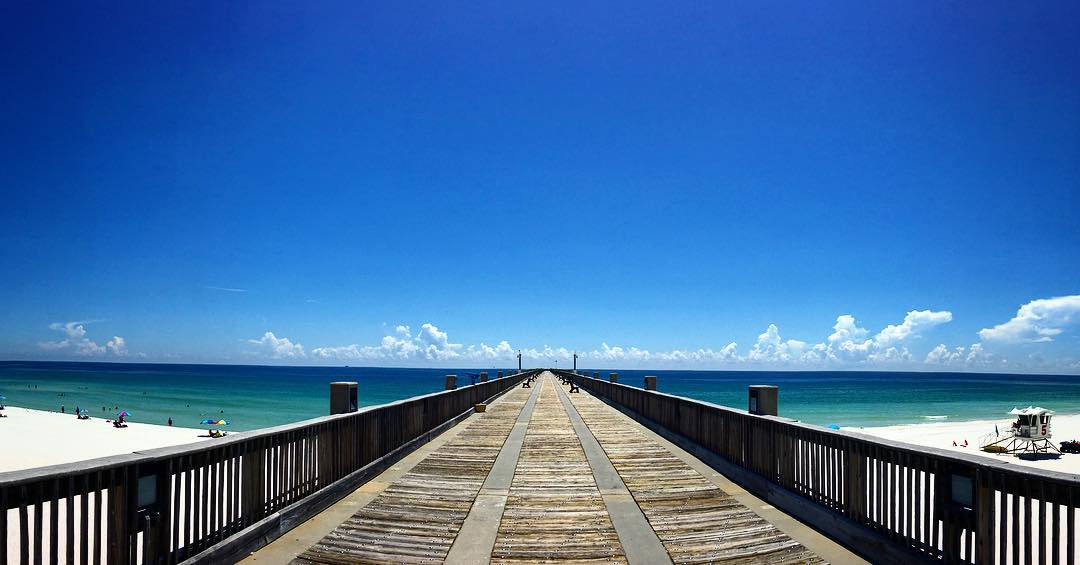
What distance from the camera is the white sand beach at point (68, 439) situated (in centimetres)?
2645

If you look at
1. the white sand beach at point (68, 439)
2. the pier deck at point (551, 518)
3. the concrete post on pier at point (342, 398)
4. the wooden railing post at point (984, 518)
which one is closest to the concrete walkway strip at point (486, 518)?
the pier deck at point (551, 518)

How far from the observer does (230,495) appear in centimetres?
Result: 511

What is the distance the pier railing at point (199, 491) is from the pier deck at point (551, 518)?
310 mm

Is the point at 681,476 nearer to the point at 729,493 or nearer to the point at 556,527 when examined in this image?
the point at 729,493

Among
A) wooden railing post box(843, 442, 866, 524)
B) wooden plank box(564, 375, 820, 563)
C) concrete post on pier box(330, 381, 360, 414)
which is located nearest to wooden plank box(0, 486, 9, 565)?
concrete post on pier box(330, 381, 360, 414)

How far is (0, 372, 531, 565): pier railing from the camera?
11.5 ft

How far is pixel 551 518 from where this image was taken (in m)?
6.50

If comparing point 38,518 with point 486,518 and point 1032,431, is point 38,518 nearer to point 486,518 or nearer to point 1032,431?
point 486,518

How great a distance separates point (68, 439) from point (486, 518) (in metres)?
37.7

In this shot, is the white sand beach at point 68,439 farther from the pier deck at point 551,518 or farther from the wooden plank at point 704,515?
the wooden plank at point 704,515

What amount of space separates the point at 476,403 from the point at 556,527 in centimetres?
1311

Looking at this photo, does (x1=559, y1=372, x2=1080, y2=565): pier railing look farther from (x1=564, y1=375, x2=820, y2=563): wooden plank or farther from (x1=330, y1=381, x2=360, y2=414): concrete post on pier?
(x1=330, y1=381, x2=360, y2=414): concrete post on pier

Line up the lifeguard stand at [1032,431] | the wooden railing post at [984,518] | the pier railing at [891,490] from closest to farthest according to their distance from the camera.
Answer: the pier railing at [891,490], the wooden railing post at [984,518], the lifeguard stand at [1032,431]

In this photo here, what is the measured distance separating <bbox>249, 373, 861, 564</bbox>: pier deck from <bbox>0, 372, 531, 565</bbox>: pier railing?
31cm
